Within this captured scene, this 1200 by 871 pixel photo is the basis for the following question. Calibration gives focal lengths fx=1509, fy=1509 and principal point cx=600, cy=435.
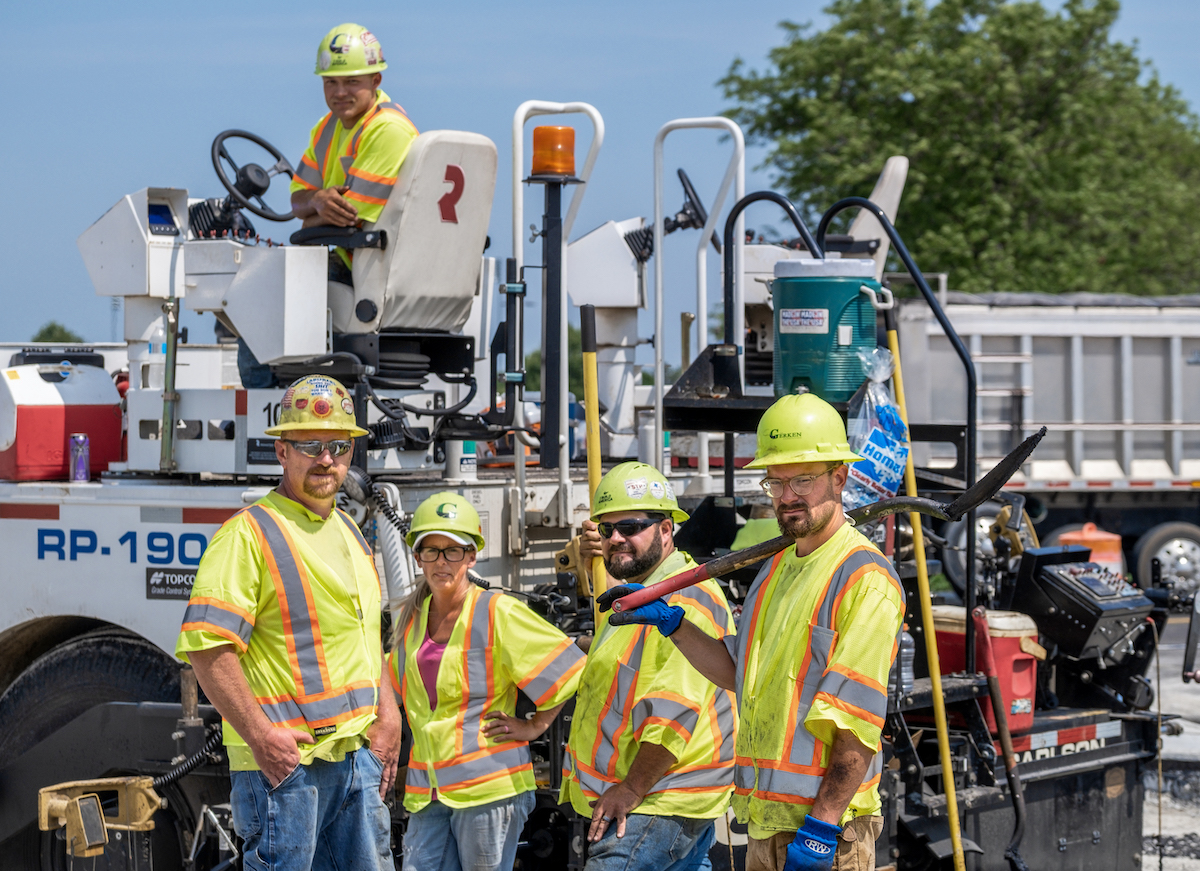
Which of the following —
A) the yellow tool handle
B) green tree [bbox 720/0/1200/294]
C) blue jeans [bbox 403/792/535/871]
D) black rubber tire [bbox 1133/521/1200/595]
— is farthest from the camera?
green tree [bbox 720/0/1200/294]

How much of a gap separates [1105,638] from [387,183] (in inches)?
146

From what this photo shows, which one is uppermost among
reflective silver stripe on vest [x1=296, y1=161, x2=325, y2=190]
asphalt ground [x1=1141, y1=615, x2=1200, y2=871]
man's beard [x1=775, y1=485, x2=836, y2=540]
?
reflective silver stripe on vest [x1=296, y1=161, x2=325, y2=190]

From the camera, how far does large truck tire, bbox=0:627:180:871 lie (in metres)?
5.96

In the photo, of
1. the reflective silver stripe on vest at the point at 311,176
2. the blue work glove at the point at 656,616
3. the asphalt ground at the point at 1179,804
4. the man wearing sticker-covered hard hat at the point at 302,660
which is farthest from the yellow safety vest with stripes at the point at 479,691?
the asphalt ground at the point at 1179,804

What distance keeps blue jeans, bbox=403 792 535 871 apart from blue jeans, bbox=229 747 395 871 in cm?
13

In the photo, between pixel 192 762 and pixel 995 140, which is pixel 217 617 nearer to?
pixel 192 762

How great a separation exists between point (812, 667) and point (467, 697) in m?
1.43

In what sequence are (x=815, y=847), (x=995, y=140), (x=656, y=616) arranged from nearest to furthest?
(x=815, y=847) < (x=656, y=616) < (x=995, y=140)

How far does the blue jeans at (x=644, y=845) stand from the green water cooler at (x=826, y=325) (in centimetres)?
185

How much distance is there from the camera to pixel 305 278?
5.75 m

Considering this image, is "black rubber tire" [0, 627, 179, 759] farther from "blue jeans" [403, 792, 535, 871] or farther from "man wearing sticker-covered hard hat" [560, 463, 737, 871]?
"man wearing sticker-covered hard hat" [560, 463, 737, 871]

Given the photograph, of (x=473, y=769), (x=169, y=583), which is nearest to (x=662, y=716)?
(x=473, y=769)

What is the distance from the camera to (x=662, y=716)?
4184mm


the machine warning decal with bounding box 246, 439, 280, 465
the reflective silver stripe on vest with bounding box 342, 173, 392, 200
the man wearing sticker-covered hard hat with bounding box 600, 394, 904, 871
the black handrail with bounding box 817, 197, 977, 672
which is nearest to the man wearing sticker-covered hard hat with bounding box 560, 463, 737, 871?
the man wearing sticker-covered hard hat with bounding box 600, 394, 904, 871
